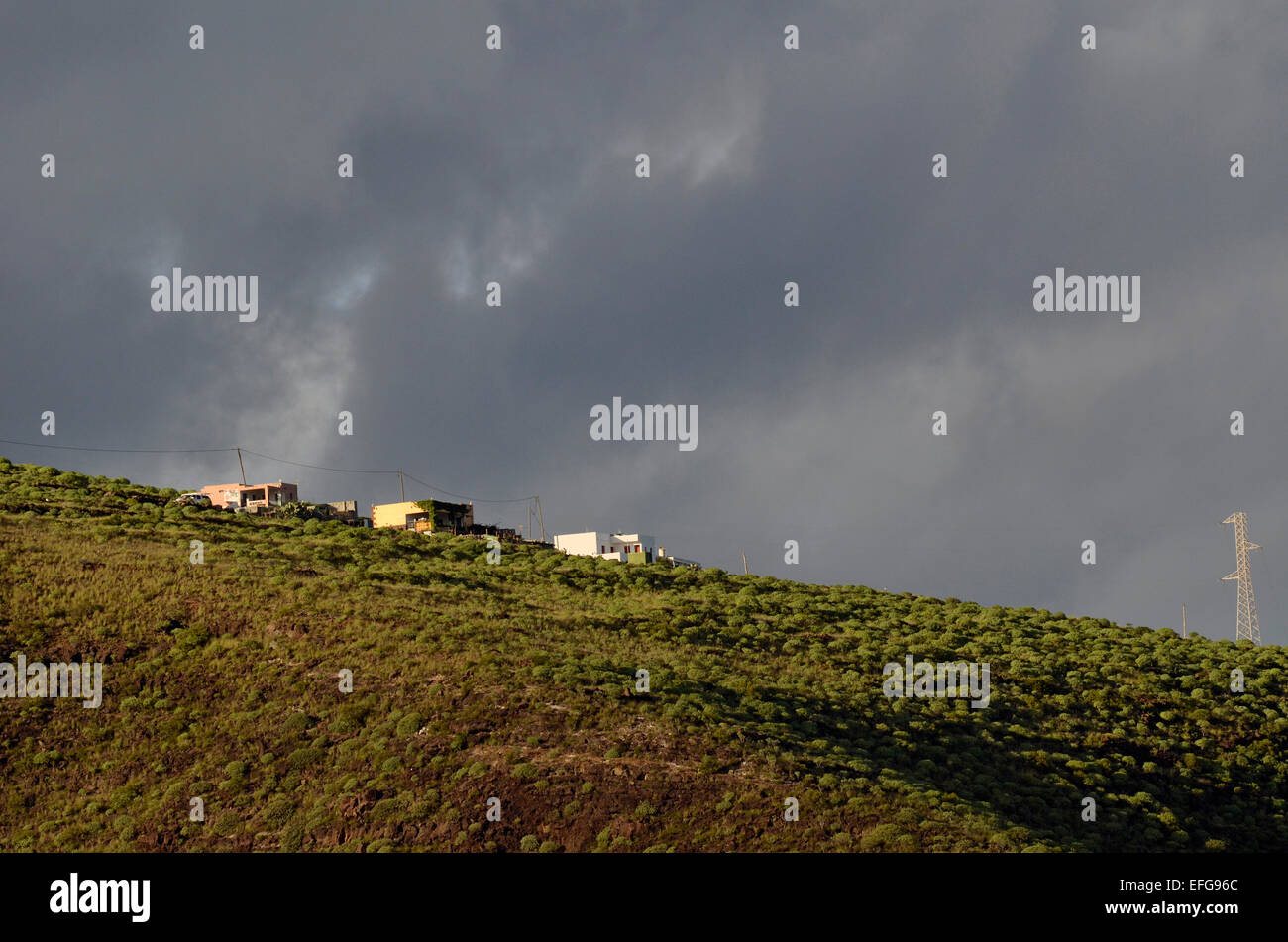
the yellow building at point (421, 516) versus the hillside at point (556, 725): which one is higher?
the yellow building at point (421, 516)

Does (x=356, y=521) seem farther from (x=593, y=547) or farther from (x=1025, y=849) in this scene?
(x=1025, y=849)

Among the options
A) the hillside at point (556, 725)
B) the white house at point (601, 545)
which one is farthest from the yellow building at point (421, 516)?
the hillside at point (556, 725)

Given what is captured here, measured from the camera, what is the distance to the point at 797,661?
177 ft

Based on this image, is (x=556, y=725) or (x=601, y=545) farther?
(x=601, y=545)

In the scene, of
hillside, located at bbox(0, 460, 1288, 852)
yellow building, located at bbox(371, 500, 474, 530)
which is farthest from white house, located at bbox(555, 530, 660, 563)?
hillside, located at bbox(0, 460, 1288, 852)

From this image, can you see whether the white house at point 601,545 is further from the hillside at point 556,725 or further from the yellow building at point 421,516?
the hillside at point 556,725

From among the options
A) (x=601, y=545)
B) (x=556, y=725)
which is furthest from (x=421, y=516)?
(x=556, y=725)

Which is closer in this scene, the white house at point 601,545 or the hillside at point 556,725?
the hillside at point 556,725

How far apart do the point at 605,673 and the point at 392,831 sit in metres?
13.4

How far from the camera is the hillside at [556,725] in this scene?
1292 inches

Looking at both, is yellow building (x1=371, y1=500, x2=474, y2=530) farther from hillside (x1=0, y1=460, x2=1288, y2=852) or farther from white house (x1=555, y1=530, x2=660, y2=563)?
hillside (x1=0, y1=460, x2=1288, y2=852)

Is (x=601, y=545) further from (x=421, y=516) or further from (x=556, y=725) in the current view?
(x=556, y=725)

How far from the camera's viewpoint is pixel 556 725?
125 feet
